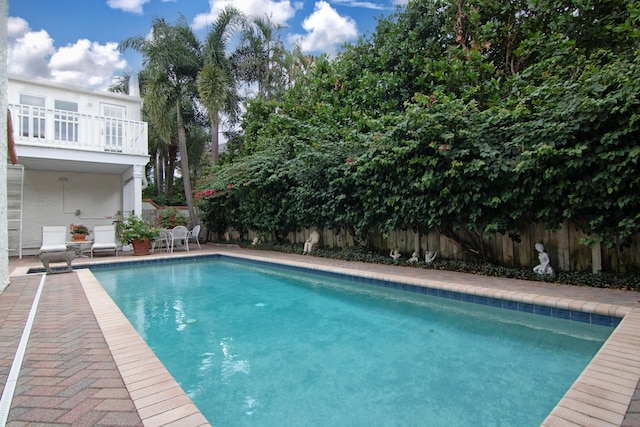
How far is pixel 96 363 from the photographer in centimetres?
247

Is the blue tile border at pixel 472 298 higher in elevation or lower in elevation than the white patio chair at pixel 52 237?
lower

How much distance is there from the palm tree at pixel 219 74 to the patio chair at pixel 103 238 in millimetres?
5313

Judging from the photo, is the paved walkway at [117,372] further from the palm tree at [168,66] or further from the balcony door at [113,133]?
the palm tree at [168,66]

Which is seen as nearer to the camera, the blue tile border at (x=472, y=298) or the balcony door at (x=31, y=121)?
the blue tile border at (x=472, y=298)

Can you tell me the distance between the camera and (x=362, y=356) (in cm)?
343

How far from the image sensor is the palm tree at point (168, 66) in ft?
40.7

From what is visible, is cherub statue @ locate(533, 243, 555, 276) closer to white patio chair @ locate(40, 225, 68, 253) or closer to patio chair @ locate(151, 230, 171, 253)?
patio chair @ locate(151, 230, 171, 253)

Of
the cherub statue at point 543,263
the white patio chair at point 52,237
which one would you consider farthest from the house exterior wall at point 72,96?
the cherub statue at point 543,263

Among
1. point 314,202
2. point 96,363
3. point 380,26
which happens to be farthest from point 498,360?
point 380,26

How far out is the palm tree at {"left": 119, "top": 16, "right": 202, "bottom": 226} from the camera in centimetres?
1239

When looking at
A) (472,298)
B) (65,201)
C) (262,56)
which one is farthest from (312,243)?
(262,56)

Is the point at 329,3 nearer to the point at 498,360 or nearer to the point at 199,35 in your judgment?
the point at 199,35

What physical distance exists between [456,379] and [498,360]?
24.2 inches

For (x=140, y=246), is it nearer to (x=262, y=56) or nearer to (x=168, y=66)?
(x=168, y=66)
